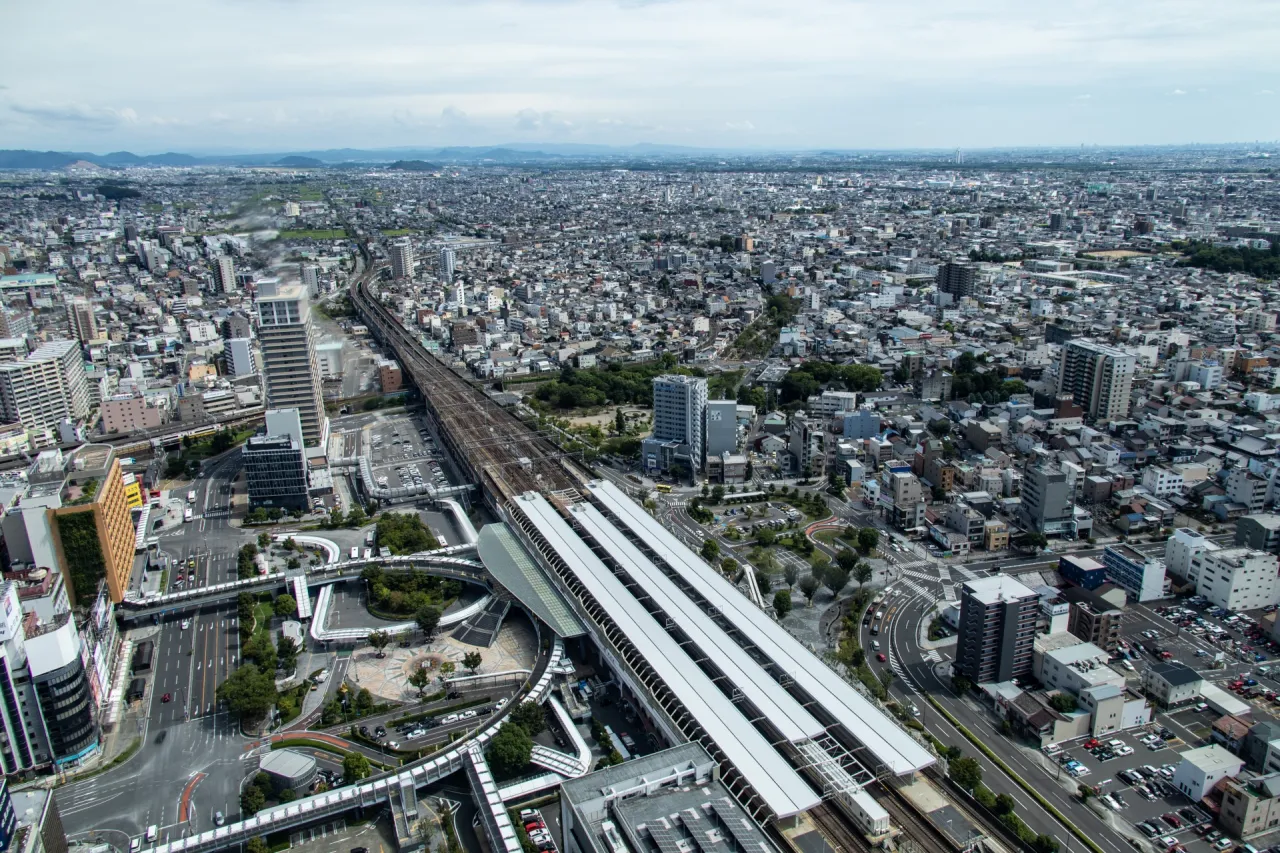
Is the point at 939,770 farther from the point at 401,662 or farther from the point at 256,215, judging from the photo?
the point at 256,215

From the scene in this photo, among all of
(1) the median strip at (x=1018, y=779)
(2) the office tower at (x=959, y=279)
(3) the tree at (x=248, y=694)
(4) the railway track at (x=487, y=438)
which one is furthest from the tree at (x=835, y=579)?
(2) the office tower at (x=959, y=279)

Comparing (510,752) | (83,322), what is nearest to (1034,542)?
(510,752)

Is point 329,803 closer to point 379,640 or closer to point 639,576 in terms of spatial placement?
point 379,640

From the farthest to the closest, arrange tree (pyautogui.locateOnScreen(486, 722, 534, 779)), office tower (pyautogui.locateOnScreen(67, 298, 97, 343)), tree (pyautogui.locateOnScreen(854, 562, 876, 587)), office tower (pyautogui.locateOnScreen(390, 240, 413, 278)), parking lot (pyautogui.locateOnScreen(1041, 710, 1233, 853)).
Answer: office tower (pyautogui.locateOnScreen(390, 240, 413, 278)) → office tower (pyautogui.locateOnScreen(67, 298, 97, 343)) → tree (pyautogui.locateOnScreen(854, 562, 876, 587)) → tree (pyautogui.locateOnScreen(486, 722, 534, 779)) → parking lot (pyautogui.locateOnScreen(1041, 710, 1233, 853))

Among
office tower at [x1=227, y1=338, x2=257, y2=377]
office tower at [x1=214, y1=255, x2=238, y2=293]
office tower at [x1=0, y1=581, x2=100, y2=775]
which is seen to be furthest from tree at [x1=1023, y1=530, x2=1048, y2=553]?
office tower at [x1=214, y1=255, x2=238, y2=293]

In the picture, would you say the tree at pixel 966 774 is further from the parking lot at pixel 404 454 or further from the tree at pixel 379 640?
the parking lot at pixel 404 454

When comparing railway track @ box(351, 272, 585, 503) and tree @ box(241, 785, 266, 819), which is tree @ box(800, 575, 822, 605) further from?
tree @ box(241, 785, 266, 819)

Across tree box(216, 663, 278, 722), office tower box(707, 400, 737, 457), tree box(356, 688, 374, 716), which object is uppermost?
office tower box(707, 400, 737, 457)
